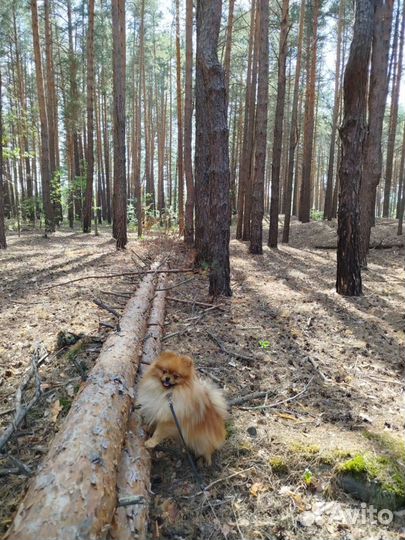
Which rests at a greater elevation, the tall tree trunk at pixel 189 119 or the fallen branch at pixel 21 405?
the tall tree trunk at pixel 189 119

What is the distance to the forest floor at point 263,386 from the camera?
7.30 ft

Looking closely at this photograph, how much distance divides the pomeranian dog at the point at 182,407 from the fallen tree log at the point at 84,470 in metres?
0.25

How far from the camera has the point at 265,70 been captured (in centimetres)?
1059

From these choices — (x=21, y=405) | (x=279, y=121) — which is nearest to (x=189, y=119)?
(x=279, y=121)

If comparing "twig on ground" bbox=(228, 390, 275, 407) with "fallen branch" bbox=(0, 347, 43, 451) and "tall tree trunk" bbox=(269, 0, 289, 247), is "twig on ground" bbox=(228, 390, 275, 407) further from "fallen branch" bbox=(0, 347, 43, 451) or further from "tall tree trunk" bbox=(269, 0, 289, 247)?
"tall tree trunk" bbox=(269, 0, 289, 247)

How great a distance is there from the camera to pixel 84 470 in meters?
1.98

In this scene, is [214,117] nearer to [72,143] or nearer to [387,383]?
[387,383]

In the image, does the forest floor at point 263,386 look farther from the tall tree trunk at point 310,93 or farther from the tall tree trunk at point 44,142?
the tall tree trunk at point 310,93

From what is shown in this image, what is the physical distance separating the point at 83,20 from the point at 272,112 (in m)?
14.0

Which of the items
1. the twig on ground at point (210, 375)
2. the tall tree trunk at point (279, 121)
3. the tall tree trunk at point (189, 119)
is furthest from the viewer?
the tall tree trunk at point (189, 119)

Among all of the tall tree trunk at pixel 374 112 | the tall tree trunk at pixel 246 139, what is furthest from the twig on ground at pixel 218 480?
the tall tree trunk at pixel 246 139

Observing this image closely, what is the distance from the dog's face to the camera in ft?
8.15

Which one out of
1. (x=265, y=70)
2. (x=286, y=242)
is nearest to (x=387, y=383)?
(x=265, y=70)

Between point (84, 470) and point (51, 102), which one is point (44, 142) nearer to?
point (51, 102)
